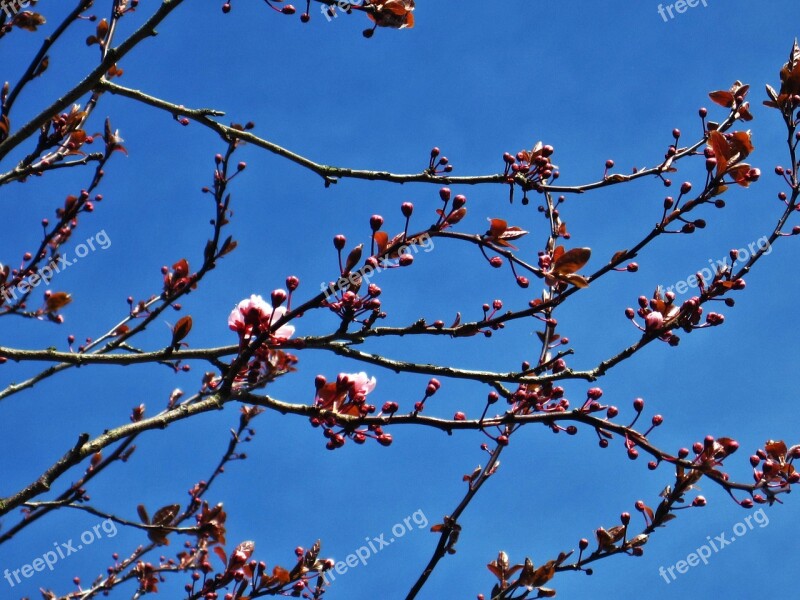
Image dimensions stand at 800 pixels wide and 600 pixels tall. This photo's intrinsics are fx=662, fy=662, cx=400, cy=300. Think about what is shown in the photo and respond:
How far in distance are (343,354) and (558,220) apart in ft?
4.43

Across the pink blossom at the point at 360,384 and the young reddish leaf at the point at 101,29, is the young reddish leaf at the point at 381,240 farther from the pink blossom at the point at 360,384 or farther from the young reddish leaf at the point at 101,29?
the young reddish leaf at the point at 101,29

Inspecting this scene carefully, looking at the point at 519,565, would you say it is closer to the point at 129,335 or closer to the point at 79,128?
the point at 129,335

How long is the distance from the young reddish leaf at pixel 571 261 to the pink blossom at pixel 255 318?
2.96 ft

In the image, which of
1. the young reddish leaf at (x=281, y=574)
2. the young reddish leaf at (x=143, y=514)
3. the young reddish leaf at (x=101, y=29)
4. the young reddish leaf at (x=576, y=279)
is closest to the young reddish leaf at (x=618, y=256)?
the young reddish leaf at (x=576, y=279)

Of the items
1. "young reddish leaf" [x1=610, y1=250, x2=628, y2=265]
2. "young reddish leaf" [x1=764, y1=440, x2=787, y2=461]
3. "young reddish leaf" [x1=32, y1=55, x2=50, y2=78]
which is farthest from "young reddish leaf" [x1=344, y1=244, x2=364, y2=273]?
"young reddish leaf" [x1=32, y1=55, x2=50, y2=78]

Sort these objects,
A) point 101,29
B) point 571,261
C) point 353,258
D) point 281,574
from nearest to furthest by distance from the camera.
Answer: point 353,258 < point 571,261 < point 281,574 < point 101,29

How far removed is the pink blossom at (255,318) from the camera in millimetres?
2047

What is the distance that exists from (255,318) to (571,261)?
3.42ft

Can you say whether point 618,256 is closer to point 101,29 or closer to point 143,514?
→ point 143,514

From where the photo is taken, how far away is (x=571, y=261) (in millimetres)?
2193

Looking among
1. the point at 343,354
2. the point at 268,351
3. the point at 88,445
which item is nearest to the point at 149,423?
the point at 88,445

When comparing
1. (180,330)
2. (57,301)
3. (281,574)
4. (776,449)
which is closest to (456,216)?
(180,330)

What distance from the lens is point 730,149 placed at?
2355mm

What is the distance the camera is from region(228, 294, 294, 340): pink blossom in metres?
2.05
